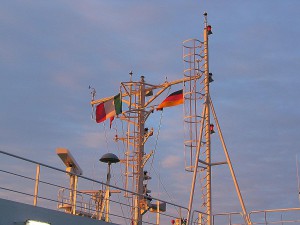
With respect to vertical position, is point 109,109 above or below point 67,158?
above

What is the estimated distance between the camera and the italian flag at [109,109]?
23630mm

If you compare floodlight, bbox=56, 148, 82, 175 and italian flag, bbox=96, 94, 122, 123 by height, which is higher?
italian flag, bbox=96, 94, 122, 123

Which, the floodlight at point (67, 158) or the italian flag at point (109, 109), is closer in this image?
the floodlight at point (67, 158)

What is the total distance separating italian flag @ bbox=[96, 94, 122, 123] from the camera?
77.5ft

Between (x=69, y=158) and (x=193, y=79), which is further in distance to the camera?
(x=193, y=79)

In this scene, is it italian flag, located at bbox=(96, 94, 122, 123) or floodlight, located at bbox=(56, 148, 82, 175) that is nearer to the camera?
floodlight, located at bbox=(56, 148, 82, 175)

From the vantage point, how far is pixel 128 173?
2236cm

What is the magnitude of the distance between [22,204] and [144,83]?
38.4 ft

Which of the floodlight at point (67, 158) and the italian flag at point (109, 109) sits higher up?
the italian flag at point (109, 109)

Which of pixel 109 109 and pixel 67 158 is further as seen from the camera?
pixel 109 109

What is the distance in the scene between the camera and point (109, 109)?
24391 mm

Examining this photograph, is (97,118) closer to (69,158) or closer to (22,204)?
(69,158)

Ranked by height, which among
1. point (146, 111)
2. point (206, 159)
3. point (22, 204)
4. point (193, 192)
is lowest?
point (22, 204)

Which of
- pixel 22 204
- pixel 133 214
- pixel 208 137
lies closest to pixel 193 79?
pixel 208 137
